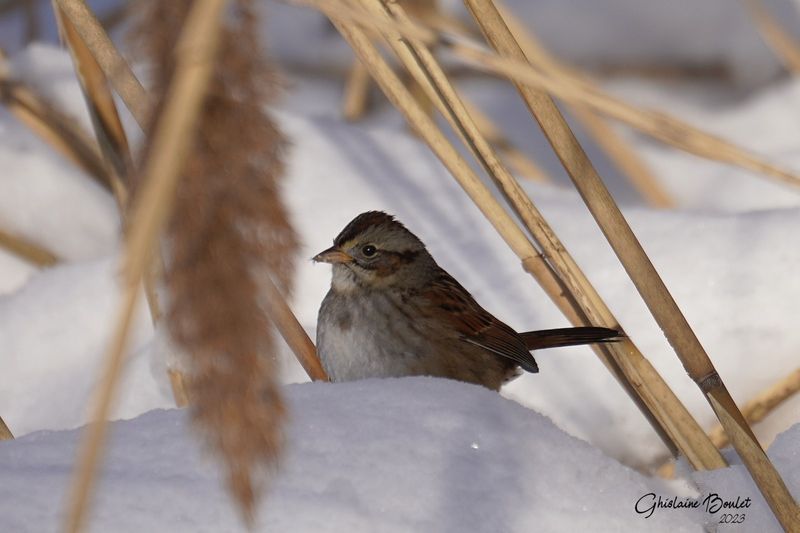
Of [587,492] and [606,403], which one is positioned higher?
[587,492]

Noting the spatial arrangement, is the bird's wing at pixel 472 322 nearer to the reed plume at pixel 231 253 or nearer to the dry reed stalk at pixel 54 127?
the dry reed stalk at pixel 54 127

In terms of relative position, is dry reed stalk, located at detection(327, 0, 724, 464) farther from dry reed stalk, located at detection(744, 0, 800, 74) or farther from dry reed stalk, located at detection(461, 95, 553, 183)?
dry reed stalk, located at detection(461, 95, 553, 183)

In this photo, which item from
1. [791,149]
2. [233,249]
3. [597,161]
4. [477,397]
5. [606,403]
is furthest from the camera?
[597,161]

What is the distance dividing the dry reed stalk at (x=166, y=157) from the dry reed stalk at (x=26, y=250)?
2.32 m

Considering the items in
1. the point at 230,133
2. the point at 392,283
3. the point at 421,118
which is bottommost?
the point at 392,283

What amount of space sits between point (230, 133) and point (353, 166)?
7.27 feet

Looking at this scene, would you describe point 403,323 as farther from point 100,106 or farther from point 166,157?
point 166,157

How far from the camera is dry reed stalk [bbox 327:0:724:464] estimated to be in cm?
159

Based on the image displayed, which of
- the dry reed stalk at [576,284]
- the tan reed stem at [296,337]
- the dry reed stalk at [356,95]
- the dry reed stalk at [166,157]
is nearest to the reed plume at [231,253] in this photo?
the dry reed stalk at [166,157]

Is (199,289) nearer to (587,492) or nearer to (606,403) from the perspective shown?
(587,492)

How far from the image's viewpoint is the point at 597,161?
3920 mm

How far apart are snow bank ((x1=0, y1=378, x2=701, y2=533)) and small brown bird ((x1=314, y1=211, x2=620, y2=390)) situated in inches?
25.7

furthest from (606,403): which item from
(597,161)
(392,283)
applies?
(597,161)

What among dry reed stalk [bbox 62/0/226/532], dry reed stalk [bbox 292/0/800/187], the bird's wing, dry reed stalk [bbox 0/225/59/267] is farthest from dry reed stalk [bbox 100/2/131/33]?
dry reed stalk [bbox 62/0/226/532]
